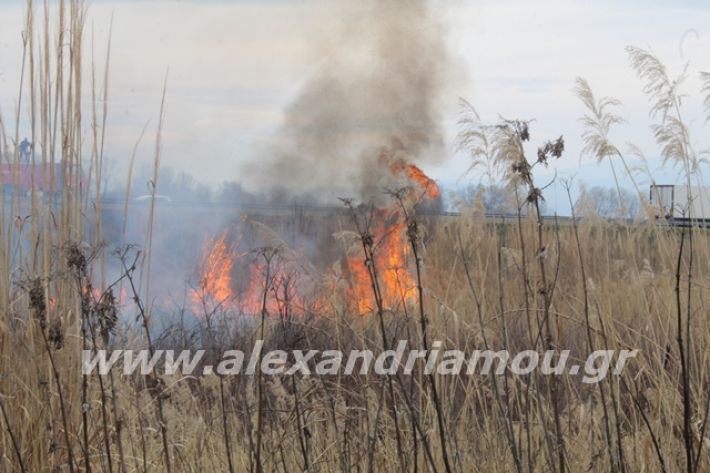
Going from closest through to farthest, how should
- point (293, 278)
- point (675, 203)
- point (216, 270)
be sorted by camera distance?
point (675, 203) → point (293, 278) → point (216, 270)

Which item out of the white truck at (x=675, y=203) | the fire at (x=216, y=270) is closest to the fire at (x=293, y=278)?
the fire at (x=216, y=270)

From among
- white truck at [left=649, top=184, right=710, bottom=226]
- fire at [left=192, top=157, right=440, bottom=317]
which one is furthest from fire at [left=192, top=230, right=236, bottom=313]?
white truck at [left=649, top=184, right=710, bottom=226]

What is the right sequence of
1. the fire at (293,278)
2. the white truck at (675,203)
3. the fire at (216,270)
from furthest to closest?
the fire at (293,278), the fire at (216,270), the white truck at (675,203)

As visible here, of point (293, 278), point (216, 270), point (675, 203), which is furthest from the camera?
point (216, 270)

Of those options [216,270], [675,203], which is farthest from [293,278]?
[675,203]

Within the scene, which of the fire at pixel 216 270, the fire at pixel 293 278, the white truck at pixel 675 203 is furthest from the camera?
the fire at pixel 293 278

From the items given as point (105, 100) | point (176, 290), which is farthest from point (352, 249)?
point (176, 290)

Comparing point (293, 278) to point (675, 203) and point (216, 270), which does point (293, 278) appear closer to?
point (216, 270)

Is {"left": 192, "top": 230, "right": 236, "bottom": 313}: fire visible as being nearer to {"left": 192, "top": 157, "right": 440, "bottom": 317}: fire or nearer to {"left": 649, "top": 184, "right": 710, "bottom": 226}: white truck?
{"left": 192, "top": 157, "right": 440, "bottom": 317}: fire

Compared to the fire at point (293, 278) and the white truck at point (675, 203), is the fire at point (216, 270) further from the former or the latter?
the white truck at point (675, 203)

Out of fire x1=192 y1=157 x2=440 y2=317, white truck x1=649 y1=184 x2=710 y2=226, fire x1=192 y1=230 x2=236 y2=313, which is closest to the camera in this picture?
white truck x1=649 y1=184 x2=710 y2=226

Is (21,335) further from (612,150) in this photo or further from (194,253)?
(194,253)

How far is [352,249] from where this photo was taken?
2697 millimetres

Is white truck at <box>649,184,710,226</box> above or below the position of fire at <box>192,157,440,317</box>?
above
